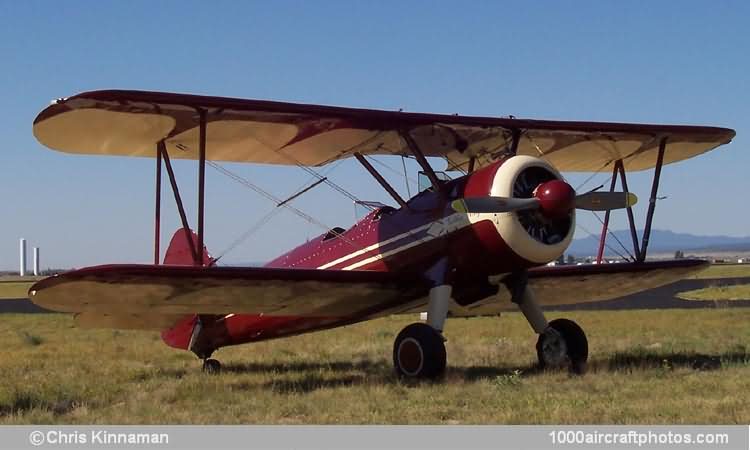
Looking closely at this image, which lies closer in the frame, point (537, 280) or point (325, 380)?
point (325, 380)

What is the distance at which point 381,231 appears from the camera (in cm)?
1107

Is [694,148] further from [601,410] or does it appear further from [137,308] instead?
[137,308]

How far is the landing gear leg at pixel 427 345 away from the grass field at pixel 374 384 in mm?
235

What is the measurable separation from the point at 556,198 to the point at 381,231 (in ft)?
8.48

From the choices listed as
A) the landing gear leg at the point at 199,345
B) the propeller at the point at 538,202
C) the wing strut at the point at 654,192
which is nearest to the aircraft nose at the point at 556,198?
the propeller at the point at 538,202

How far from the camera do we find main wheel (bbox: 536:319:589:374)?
10.8 m

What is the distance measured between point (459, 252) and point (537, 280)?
2.81 metres

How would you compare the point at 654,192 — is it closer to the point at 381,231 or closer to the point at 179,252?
the point at 381,231

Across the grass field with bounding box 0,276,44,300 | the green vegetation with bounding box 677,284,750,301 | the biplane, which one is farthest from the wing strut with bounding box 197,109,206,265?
the grass field with bounding box 0,276,44,300

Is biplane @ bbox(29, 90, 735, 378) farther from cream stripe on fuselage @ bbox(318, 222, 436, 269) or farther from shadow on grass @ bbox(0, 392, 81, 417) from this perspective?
shadow on grass @ bbox(0, 392, 81, 417)

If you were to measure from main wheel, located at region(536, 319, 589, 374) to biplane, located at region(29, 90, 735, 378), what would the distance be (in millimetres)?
17

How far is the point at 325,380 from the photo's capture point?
10.4 m

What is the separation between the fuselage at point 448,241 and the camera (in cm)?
966
